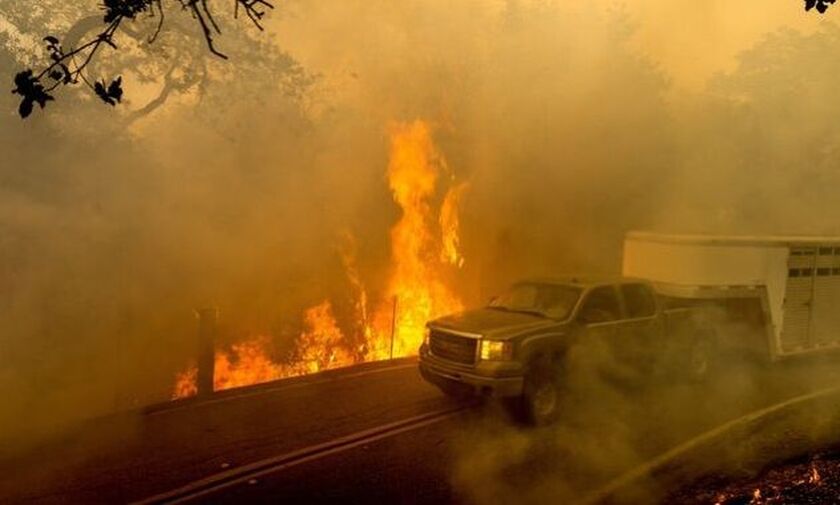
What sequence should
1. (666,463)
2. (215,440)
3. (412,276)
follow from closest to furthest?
(666,463) < (215,440) < (412,276)

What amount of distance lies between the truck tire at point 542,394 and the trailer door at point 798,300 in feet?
16.7

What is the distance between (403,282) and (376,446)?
1025 cm

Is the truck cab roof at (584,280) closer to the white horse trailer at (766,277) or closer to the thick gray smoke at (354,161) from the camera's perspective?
the white horse trailer at (766,277)

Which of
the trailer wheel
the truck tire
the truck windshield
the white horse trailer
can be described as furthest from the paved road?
the white horse trailer

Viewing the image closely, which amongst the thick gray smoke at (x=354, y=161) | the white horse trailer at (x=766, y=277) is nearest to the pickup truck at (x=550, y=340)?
the white horse trailer at (x=766, y=277)

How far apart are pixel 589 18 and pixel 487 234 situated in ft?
26.0

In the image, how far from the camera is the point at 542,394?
7758mm

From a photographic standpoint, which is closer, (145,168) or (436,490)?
(436,490)

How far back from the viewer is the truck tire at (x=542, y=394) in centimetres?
762

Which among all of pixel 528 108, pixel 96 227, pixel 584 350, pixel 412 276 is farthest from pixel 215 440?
pixel 528 108

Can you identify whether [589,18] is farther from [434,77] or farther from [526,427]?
[526,427]

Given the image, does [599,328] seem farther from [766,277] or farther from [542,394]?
[766,277]

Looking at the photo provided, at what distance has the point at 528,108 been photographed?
67.1 feet

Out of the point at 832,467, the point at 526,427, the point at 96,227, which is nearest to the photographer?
the point at 832,467
